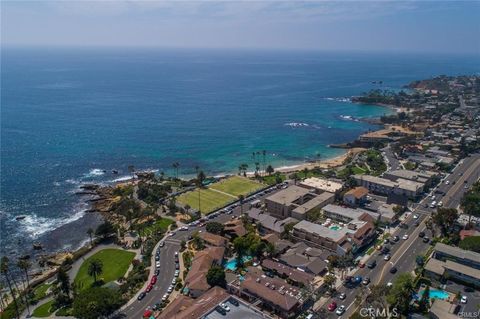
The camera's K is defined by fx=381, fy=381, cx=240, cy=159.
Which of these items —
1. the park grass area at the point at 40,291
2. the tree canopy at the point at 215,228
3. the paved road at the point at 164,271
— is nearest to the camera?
the paved road at the point at 164,271

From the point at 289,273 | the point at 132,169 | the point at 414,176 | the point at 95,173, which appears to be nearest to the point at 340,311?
the point at 289,273

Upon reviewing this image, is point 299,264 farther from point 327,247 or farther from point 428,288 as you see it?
point 428,288

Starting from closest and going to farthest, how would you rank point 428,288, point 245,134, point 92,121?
point 428,288 → point 245,134 → point 92,121

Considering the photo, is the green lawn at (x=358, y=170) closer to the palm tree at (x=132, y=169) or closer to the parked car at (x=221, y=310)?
the palm tree at (x=132, y=169)

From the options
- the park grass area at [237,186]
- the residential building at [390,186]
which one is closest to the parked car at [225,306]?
the park grass area at [237,186]

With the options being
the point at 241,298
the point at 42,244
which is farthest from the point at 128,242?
the point at 241,298

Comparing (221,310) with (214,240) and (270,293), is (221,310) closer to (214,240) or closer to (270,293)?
(270,293)
